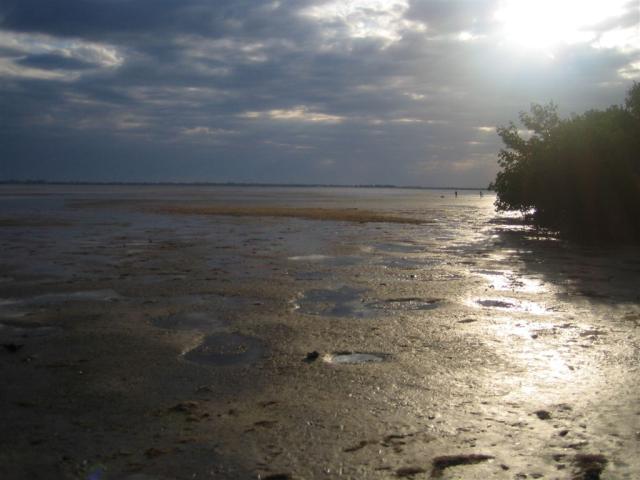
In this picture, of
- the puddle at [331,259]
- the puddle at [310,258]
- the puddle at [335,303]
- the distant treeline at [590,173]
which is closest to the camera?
the puddle at [335,303]

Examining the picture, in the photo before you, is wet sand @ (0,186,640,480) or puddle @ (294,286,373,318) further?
puddle @ (294,286,373,318)

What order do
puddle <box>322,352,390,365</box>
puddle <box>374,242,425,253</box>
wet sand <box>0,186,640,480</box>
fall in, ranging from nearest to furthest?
1. wet sand <box>0,186,640,480</box>
2. puddle <box>322,352,390,365</box>
3. puddle <box>374,242,425,253</box>

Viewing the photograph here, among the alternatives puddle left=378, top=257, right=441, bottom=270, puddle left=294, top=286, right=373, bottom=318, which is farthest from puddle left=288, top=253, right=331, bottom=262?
puddle left=294, top=286, right=373, bottom=318

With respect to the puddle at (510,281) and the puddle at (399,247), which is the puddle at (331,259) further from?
the puddle at (510,281)

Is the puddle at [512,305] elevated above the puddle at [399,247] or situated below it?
below

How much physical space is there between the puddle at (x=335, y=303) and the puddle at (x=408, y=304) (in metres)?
0.34

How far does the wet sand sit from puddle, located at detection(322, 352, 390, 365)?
27 mm

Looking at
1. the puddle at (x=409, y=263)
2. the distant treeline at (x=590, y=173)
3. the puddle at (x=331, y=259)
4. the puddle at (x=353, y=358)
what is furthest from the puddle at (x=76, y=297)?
the distant treeline at (x=590, y=173)

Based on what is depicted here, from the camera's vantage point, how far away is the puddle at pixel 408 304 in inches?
471

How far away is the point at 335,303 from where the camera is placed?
12.5 m

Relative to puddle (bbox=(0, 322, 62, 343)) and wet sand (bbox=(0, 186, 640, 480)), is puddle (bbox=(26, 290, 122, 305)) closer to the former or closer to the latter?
wet sand (bbox=(0, 186, 640, 480))

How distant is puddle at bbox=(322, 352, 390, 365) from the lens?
8258 millimetres

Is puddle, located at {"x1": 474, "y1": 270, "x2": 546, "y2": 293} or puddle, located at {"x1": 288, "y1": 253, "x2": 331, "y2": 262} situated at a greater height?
puddle, located at {"x1": 288, "y1": 253, "x2": 331, "y2": 262}

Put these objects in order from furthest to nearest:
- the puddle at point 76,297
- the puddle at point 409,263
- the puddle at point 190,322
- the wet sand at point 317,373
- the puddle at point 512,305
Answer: the puddle at point 409,263
the puddle at point 76,297
the puddle at point 512,305
the puddle at point 190,322
the wet sand at point 317,373
